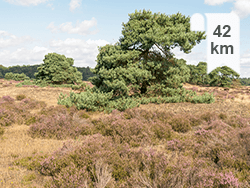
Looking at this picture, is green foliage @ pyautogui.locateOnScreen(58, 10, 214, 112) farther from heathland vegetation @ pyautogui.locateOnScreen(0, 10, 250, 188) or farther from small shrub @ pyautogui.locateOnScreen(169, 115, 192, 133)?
small shrub @ pyautogui.locateOnScreen(169, 115, 192, 133)

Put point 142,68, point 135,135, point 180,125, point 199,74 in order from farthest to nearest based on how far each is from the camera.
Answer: point 199,74
point 142,68
point 180,125
point 135,135

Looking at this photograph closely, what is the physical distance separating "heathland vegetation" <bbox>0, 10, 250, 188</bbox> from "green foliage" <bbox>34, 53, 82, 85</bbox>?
2161 centimetres

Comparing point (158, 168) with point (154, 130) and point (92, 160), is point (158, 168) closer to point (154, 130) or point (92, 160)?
point (92, 160)

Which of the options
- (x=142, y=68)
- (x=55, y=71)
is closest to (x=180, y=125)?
(x=142, y=68)

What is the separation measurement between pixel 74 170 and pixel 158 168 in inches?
73.7

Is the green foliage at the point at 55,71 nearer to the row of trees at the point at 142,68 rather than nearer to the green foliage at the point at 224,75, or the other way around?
the row of trees at the point at 142,68

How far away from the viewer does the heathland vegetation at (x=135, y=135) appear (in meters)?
3.75

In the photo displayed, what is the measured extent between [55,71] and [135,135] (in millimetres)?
31159

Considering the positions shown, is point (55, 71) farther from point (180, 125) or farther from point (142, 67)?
point (180, 125)

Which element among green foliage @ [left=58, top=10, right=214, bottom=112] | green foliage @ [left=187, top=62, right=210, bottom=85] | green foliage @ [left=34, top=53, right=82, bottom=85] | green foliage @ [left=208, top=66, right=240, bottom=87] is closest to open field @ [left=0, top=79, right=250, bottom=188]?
green foliage @ [left=58, top=10, right=214, bottom=112]

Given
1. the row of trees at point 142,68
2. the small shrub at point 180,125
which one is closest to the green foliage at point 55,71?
the row of trees at point 142,68

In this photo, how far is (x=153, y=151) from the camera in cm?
431

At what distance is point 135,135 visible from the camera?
653 cm

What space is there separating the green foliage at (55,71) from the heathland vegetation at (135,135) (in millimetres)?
21613
